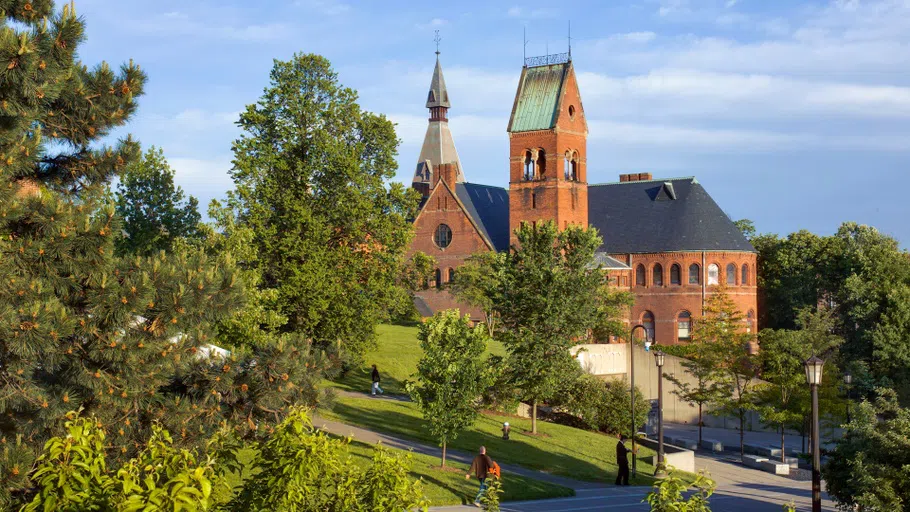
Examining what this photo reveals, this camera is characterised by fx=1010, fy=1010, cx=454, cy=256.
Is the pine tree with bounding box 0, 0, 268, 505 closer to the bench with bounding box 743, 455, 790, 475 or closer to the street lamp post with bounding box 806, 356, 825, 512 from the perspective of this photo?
the street lamp post with bounding box 806, 356, 825, 512

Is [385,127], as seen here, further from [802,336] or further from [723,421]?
[723,421]

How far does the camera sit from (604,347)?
57406 millimetres

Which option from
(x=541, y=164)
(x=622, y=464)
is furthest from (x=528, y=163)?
(x=622, y=464)

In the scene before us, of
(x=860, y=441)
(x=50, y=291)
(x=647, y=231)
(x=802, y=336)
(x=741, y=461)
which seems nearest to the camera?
(x=50, y=291)

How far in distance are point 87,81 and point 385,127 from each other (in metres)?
23.6

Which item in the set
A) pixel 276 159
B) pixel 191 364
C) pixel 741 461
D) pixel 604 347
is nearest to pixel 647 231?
pixel 604 347

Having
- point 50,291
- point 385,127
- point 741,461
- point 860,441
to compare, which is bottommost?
point 741,461

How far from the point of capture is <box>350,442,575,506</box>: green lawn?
23578 millimetres

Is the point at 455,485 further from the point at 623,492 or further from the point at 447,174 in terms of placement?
the point at 447,174

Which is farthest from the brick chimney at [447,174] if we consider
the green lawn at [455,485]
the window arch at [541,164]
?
the green lawn at [455,485]

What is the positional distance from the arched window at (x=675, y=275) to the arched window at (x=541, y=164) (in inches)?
520

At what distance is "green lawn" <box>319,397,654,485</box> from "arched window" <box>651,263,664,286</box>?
124 feet

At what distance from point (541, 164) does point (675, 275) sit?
14140 millimetres

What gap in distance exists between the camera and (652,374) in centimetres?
5862
